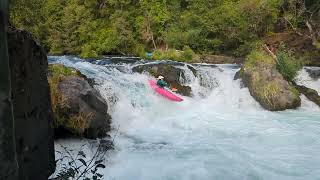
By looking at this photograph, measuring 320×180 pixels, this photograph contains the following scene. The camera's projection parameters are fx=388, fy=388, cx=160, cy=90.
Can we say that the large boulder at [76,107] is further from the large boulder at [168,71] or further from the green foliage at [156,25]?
the green foliage at [156,25]

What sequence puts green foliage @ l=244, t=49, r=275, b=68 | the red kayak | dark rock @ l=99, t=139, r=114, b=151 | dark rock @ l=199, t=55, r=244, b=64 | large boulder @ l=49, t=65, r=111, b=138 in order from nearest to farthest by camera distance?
large boulder @ l=49, t=65, r=111, b=138
dark rock @ l=99, t=139, r=114, b=151
the red kayak
green foliage @ l=244, t=49, r=275, b=68
dark rock @ l=199, t=55, r=244, b=64

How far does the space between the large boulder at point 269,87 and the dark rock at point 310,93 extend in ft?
1.44

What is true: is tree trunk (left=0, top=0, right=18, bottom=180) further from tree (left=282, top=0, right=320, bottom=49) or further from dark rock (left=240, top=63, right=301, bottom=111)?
tree (left=282, top=0, right=320, bottom=49)

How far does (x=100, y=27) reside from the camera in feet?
76.3

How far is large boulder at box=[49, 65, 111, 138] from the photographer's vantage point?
253 inches

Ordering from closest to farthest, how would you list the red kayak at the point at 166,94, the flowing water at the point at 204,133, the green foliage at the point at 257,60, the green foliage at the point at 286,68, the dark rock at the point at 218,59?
the flowing water at the point at 204,133 < the red kayak at the point at 166,94 < the green foliage at the point at 286,68 < the green foliage at the point at 257,60 < the dark rock at the point at 218,59

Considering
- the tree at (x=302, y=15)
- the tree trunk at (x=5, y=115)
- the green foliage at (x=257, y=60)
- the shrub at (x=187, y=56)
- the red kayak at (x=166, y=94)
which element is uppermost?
the tree at (x=302, y=15)

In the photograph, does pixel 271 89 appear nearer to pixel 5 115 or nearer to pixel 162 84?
pixel 162 84

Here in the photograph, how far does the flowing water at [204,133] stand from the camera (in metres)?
6.00

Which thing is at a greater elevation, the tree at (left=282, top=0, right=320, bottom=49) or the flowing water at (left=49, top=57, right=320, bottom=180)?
the tree at (left=282, top=0, right=320, bottom=49)

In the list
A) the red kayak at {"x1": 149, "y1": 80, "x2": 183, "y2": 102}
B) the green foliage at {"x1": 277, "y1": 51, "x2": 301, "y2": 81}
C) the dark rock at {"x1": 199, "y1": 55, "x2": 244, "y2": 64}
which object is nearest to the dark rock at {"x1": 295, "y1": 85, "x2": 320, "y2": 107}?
the green foliage at {"x1": 277, "y1": 51, "x2": 301, "y2": 81}

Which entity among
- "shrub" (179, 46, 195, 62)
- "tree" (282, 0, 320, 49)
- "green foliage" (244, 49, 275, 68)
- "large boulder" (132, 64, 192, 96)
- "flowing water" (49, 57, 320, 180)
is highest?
"tree" (282, 0, 320, 49)

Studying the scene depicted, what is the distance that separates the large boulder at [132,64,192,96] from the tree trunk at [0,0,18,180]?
1052 centimetres

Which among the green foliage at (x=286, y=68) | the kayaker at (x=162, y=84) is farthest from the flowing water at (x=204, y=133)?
the green foliage at (x=286, y=68)
